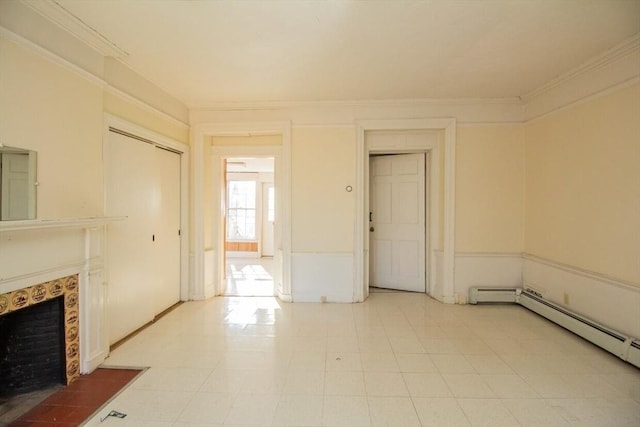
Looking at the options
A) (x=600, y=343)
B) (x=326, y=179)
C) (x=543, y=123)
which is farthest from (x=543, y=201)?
(x=326, y=179)

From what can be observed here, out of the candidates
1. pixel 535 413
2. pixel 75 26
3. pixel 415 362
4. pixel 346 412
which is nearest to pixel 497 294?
pixel 415 362

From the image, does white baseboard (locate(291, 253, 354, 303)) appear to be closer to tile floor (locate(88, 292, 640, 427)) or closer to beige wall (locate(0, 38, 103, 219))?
tile floor (locate(88, 292, 640, 427))

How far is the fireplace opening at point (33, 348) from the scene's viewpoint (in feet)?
6.91

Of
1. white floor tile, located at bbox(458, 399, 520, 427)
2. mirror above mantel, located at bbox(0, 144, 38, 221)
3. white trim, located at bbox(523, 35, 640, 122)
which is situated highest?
white trim, located at bbox(523, 35, 640, 122)

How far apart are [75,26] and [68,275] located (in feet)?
6.06

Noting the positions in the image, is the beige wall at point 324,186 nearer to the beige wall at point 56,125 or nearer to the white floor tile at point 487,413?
the beige wall at point 56,125

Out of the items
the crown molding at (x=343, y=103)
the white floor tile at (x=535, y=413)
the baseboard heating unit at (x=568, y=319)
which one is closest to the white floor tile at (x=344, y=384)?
the white floor tile at (x=535, y=413)

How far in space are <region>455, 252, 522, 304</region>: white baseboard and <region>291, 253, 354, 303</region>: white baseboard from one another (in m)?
1.46

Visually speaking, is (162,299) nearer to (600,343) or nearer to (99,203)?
(99,203)

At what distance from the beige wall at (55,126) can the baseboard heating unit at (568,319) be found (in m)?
4.38

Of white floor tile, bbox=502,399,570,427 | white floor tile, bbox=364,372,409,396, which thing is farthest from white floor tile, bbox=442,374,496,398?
white floor tile, bbox=364,372,409,396

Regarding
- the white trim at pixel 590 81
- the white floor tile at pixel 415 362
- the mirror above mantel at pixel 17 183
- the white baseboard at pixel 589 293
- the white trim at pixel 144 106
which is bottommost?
the white floor tile at pixel 415 362

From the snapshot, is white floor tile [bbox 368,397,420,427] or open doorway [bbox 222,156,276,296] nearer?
white floor tile [bbox 368,397,420,427]

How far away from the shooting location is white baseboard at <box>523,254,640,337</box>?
2635 millimetres
